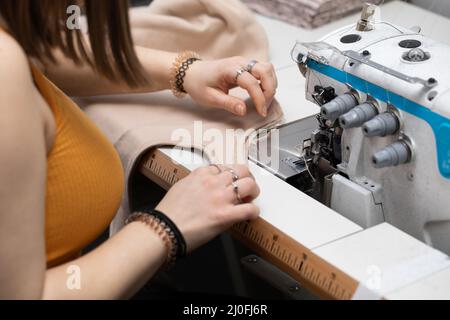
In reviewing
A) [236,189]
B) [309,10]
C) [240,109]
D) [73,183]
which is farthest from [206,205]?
[309,10]

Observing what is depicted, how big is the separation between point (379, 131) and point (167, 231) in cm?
32

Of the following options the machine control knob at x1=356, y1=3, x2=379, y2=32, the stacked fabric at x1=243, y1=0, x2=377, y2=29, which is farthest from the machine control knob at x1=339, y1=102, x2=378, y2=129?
the stacked fabric at x1=243, y1=0, x2=377, y2=29

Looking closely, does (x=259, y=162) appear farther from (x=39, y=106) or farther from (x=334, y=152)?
(x=39, y=106)

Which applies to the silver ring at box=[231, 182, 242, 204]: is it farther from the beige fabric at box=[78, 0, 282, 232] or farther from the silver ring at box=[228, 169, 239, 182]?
the beige fabric at box=[78, 0, 282, 232]

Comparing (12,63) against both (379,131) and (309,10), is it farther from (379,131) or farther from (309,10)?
(309,10)

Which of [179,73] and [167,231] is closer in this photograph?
[167,231]

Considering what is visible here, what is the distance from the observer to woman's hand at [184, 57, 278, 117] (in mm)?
1222

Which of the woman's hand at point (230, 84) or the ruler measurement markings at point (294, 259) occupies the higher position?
the woman's hand at point (230, 84)

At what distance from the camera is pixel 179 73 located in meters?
1.30

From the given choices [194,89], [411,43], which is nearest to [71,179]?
[194,89]

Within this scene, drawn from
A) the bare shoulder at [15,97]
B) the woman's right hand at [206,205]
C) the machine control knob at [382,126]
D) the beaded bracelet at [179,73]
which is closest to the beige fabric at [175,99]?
the beaded bracelet at [179,73]

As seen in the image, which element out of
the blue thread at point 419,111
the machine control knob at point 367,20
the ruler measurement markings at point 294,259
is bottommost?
the ruler measurement markings at point 294,259

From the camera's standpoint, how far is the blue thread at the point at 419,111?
921 mm

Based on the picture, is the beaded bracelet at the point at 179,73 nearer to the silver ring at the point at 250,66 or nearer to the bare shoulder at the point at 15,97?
the silver ring at the point at 250,66
